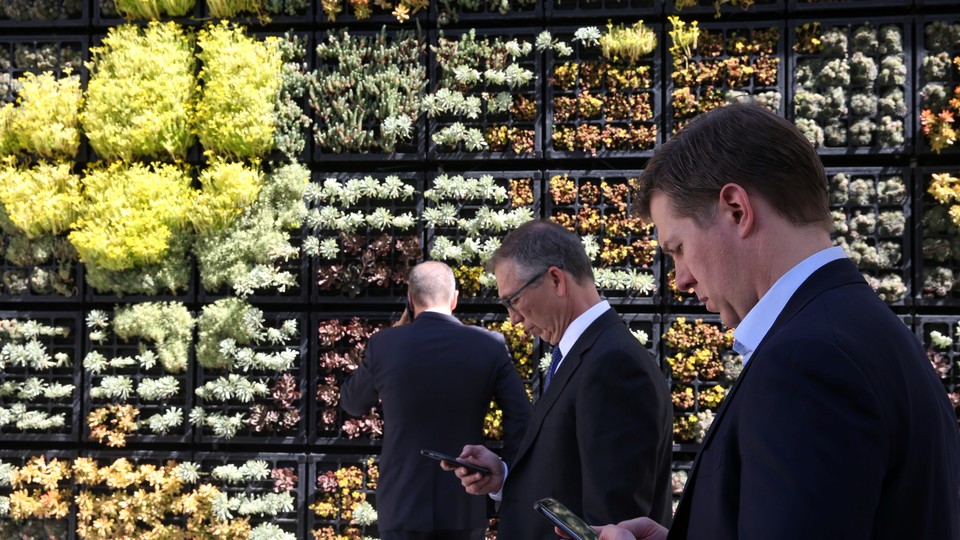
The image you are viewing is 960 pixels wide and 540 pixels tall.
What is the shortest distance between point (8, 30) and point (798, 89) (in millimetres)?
4563

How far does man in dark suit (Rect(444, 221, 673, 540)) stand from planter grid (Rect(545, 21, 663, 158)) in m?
2.00

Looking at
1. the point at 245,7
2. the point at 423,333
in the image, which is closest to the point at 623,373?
the point at 423,333

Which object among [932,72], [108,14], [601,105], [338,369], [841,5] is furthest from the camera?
[108,14]

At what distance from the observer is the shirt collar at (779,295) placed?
1229 millimetres

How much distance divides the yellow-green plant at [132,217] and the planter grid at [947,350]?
4.03m

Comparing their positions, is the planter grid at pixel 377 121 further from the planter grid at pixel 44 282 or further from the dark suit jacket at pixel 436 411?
the planter grid at pixel 44 282

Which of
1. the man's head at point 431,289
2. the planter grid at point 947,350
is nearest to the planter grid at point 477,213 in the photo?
the man's head at point 431,289

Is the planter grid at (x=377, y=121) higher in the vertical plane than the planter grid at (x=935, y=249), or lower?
higher

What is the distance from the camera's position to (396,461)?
3977 millimetres

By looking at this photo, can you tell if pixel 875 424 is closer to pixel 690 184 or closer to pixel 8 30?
pixel 690 184

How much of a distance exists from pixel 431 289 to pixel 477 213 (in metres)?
0.80

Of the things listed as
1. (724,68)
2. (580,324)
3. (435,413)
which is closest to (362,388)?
(435,413)

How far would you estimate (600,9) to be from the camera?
4.86m

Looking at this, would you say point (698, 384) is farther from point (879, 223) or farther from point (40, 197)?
point (40, 197)
